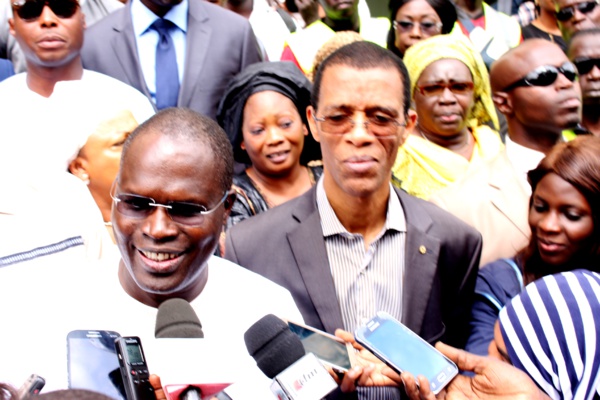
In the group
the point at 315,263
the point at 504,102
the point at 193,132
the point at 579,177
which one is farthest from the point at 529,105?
the point at 193,132

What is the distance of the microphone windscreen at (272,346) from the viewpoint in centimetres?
211

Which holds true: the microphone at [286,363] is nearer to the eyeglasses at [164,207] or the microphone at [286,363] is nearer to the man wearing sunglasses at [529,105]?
the eyeglasses at [164,207]

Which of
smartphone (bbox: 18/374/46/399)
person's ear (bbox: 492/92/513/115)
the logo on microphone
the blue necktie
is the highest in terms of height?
the blue necktie

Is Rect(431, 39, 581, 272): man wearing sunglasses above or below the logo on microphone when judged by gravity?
above

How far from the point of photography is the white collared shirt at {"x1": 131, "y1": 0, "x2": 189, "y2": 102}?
4906 mm

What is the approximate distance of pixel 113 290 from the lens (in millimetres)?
2682

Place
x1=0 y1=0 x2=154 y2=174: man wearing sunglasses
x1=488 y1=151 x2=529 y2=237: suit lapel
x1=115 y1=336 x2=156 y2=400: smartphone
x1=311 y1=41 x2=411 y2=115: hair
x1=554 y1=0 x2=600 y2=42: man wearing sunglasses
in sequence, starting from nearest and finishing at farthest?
x1=115 y1=336 x2=156 y2=400: smartphone
x1=311 y1=41 x2=411 y2=115: hair
x1=0 y1=0 x2=154 y2=174: man wearing sunglasses
x1=488 y1=151 x2=529 y2=237: suit lapel
x1=554 y1=0 x2=600 y2=42: man wearing sunglasses

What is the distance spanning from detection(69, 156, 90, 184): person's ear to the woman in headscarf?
81 cm

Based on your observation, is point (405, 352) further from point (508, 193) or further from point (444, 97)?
point (444, 97)

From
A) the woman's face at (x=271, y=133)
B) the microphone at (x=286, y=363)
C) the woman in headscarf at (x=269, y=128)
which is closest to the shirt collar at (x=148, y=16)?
the woman in headscarf at (x=269, y=128)

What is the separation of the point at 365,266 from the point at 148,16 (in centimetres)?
236

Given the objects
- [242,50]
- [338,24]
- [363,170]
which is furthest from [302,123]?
[338,24]

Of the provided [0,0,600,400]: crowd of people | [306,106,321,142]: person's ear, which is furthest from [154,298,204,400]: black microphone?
[306,106,321,142]: person's ear

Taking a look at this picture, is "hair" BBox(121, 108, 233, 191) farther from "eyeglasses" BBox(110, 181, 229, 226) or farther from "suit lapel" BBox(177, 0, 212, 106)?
"suit lapel" BBox(177, 0, 212, 106)
